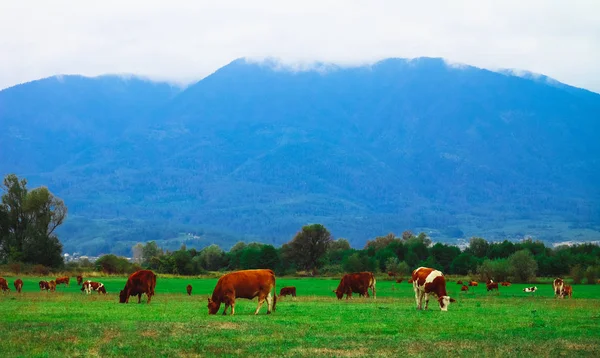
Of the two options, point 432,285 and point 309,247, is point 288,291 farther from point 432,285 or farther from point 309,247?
point 309,247

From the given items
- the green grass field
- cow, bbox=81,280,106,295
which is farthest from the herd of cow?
cow, bbox=81,280,106,295

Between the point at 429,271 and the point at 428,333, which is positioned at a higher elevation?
the point at 429,271

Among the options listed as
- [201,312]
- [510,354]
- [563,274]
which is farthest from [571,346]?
[563,274]

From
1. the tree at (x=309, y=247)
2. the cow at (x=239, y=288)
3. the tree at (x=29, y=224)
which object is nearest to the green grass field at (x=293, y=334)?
the cow at (x=239, y=288)

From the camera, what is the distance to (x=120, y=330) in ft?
67.1

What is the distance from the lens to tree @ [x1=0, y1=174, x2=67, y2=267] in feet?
274

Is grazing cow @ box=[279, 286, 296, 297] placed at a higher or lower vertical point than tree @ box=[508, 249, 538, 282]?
lower

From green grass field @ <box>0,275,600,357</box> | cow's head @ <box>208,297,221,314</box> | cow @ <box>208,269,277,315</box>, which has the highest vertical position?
cow @ <box>208,269,277,315</box>

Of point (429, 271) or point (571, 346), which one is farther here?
point (429, 271)

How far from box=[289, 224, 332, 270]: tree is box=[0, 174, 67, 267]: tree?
122 ft

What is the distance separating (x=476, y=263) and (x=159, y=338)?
86438 mm

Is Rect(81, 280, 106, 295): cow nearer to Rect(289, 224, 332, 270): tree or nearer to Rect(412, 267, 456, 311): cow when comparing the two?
Rect(412, 267, 456, 311): cow

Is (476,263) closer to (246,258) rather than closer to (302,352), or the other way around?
(246,258)

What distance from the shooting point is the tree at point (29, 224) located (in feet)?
Result: 274
